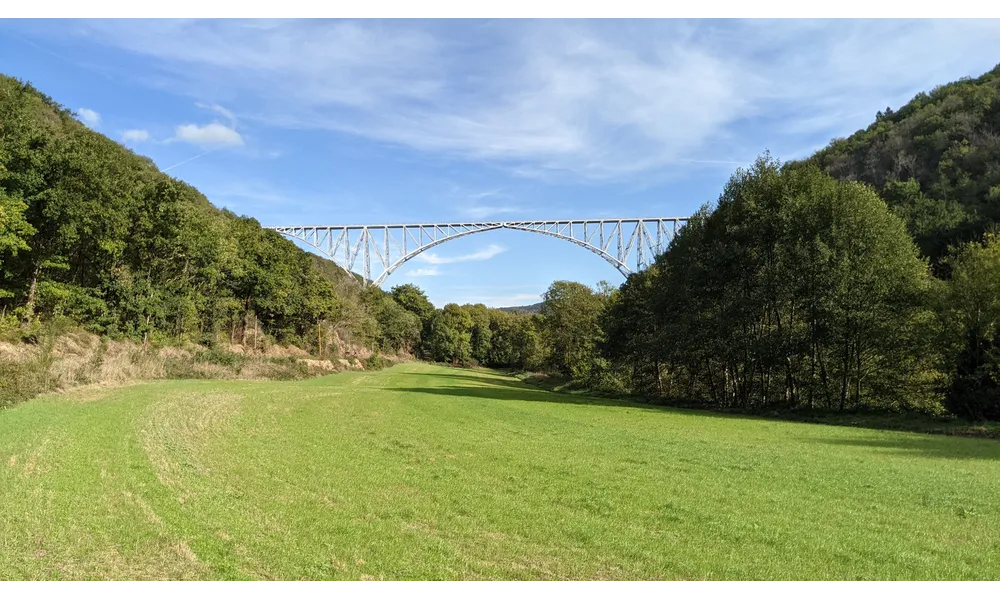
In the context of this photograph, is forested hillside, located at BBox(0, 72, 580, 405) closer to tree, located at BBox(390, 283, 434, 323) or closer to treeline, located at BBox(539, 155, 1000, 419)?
treeline, located at BBox(539, 155, 1000, 419)

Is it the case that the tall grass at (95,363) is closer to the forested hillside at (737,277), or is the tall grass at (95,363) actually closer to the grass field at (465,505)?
Result: the forested hillside at (737,277)

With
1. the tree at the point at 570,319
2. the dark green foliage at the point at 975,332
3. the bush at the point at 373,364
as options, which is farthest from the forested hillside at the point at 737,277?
the bush at the point at 373,364

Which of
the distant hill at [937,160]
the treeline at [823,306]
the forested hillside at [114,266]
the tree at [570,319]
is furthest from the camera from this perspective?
the tree at [570,319]

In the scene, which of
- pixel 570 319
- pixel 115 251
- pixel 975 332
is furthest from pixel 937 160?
pixel 115 251

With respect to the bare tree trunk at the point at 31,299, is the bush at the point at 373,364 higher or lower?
lower

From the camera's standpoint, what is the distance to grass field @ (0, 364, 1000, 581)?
587cm

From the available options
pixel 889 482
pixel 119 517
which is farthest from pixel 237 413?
pixel 889 482

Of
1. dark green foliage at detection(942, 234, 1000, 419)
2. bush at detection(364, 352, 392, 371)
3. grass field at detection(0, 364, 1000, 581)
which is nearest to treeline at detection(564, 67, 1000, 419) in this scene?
dark green foliage at detection(942, 234, 1000, 419)

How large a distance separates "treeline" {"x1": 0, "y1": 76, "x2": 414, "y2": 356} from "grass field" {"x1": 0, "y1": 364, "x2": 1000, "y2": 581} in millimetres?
18285

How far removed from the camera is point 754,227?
31.8 m

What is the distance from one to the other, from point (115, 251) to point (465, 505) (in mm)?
37361

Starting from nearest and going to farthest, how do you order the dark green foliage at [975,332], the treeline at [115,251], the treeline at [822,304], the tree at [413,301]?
1. the dark green foliage at [975,332]
2. the treeline at [822,304]
3. the treeline at [115,251]
4. the tree at [413,301]

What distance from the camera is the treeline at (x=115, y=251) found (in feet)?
99.6

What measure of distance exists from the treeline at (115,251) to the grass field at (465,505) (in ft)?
60.0
